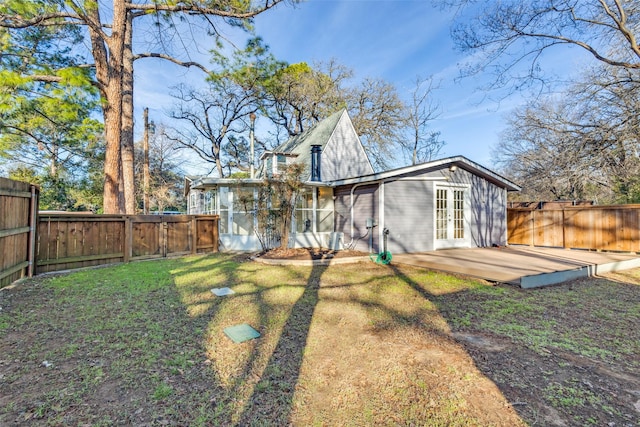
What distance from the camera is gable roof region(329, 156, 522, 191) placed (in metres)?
8.52

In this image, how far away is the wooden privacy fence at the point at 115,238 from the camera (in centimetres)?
645

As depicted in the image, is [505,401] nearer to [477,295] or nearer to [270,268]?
[477,295]

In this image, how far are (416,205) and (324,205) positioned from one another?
131 inches

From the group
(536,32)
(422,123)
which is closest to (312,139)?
(536,32)

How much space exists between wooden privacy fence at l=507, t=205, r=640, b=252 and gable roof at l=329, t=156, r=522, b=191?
1338 mm

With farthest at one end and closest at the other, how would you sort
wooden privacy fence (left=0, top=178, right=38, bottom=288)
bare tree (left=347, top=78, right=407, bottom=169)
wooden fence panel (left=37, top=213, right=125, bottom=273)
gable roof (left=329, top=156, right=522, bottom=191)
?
bare tree (left=347, top=78, right=407, bottom=169) < gable roof (left=329, top=156, right=522, bottom=191) < wooden fence panel (left=37, top=213, right=125, bottom=273) < wooden privacy fence (left=0, top=178, right=38, bottom=288)

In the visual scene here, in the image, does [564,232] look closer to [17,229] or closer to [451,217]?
[451,217]

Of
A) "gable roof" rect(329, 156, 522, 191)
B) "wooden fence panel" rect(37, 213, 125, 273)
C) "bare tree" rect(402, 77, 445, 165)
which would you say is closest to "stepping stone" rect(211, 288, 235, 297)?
"wooden fence panel" rect(37, 213, 125, 273)

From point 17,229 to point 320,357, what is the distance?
5723mm

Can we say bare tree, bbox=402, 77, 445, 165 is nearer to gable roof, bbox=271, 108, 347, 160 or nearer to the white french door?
gable roof, bbox=271, 108, 347, 160

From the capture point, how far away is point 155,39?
11.3 metres

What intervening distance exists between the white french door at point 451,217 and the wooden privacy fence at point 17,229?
9.84 metres

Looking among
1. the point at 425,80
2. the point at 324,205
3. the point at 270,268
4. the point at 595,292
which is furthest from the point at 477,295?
the point at 425,80

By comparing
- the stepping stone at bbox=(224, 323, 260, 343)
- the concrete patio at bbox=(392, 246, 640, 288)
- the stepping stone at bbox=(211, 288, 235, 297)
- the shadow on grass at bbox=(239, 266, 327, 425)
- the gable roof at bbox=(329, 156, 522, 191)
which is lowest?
the shadow on grass at bbox=(239, 266, 327, 425)
